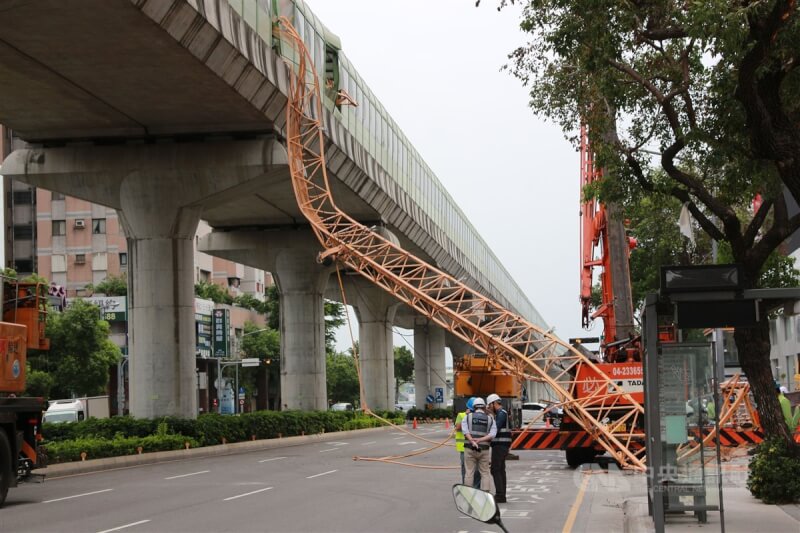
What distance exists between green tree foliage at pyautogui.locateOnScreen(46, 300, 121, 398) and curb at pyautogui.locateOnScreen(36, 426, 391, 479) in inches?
938

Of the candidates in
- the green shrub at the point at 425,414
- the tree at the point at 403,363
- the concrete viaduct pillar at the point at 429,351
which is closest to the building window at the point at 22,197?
the concrete viaduct pillar at the point at 429,351

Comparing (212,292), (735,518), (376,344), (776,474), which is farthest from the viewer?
(212,292)

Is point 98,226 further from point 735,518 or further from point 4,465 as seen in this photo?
point 735,518

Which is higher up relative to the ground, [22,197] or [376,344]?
[22,197]

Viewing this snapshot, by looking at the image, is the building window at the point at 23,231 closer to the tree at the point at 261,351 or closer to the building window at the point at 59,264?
the building window at the point at 59,264

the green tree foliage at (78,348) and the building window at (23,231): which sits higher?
the building window at (23,231)

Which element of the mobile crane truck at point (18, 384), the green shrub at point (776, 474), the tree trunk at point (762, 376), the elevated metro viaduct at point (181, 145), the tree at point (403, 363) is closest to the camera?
the green shrub at point (776, 474)

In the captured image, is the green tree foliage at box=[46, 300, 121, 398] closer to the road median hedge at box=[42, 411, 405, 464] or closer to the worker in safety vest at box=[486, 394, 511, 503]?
the road median hedge at box=[42, 411, 405, 464]

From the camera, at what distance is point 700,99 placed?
20.2m

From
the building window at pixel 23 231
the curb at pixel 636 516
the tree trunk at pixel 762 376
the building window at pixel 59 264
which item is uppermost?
the building window at pixel 23 231

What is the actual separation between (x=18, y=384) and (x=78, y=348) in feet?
Result: 160

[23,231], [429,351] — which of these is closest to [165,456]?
[429,351]

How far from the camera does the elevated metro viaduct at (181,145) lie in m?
25.8

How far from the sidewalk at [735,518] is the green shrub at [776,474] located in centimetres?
21
